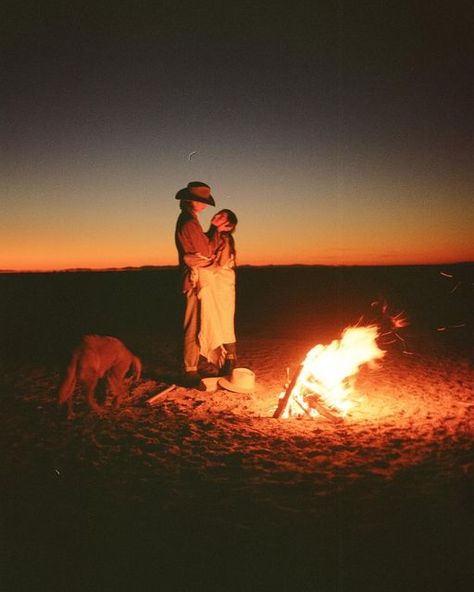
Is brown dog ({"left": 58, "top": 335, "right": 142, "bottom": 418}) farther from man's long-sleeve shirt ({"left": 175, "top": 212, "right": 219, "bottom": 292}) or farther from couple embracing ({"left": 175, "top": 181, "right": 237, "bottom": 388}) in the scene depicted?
man's long-sleeve shirt ({"left": 175, "top": 212, "right": 219, "bottom": 292})

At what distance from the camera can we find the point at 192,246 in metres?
7.04

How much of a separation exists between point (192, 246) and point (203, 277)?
1.59ft

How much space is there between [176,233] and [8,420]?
3.33 metres

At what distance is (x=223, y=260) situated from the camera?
721 cm

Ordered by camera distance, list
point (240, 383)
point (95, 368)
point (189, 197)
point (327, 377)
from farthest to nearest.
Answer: point (189, 197) < point (240, 383) < point (327, 377) < point (95, 368)

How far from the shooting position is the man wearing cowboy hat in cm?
700

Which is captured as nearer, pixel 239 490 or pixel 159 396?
pixel 239 490

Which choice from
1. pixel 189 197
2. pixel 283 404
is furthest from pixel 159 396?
pixel 189 197

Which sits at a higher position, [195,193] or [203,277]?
[195,193]

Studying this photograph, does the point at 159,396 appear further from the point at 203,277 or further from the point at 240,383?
the point at 203,277

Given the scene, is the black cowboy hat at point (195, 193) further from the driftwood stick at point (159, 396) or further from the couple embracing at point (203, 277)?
the driftwood stick at point (159, 396)

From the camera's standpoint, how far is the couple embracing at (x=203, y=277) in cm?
703

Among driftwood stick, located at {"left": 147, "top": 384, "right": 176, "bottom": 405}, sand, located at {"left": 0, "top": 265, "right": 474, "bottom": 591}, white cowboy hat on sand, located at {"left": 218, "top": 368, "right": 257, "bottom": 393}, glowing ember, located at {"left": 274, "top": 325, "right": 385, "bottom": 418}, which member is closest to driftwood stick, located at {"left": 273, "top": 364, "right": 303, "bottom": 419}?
glowing ember, located at {"left": 274, "top": 325, "right": 385, "bottom": 418}

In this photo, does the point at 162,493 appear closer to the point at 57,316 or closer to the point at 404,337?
the point at 404,337
